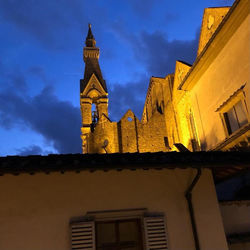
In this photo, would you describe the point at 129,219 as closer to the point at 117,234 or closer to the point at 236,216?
the point at 117,234

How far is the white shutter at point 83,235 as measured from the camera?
195 inches

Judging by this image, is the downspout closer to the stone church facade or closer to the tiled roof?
the tiled roof

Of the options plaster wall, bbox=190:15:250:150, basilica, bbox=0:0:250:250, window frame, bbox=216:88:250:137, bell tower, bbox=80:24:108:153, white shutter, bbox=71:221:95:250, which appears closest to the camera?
basilica, bbox=0:0:250:250

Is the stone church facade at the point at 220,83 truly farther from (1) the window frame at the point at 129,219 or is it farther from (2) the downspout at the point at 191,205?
(1) the window frame at the point at 129,219

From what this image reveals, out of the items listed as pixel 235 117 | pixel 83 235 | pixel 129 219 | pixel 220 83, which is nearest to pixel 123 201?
pixel 129 219

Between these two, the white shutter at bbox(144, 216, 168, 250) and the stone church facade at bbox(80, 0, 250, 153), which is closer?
the white shutter at bbox(144, 216, 168, 250)

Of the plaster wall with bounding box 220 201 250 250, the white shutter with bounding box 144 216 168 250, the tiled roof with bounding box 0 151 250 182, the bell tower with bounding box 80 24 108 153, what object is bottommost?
the white shutter with bounding box 144 216 168 250

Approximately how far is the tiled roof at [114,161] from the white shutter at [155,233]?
46.6 inches

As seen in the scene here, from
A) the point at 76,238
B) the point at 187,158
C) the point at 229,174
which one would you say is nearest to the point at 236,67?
the point at 229,174

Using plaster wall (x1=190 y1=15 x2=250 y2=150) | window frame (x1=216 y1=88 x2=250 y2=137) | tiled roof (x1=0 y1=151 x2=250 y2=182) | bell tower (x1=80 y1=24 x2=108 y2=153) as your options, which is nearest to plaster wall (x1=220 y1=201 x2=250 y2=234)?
tiled roof (x1=0 y1=151 x2=250 y2=182)

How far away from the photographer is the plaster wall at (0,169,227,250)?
16.2ft

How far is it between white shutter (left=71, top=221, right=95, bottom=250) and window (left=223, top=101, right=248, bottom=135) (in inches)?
241

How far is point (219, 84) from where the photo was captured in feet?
33.6

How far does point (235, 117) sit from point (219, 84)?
138cm
